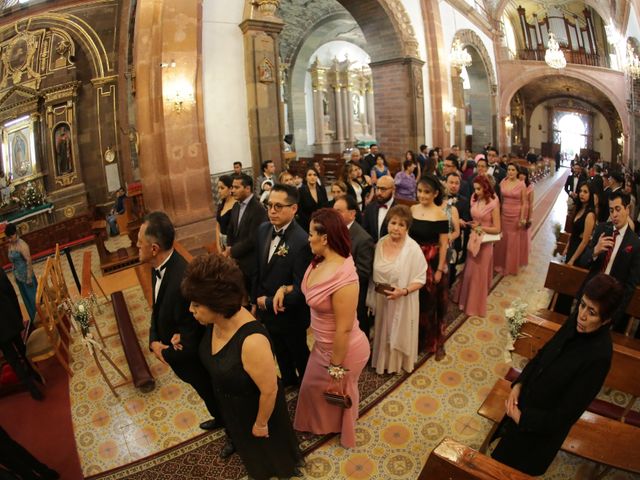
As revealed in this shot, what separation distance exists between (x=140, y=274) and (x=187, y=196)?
5.93 feet

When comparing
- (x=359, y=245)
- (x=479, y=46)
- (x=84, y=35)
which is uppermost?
(x=479, y=46)

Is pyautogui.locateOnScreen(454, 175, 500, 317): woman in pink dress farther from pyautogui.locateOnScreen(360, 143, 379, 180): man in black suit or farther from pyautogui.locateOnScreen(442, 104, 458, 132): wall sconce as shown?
pyautogui.locateOnScreen(442, 104, 458, 132): wall sconce

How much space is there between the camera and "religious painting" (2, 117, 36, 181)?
254 inches

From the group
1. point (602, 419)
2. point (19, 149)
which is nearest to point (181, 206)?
point (19, 149)

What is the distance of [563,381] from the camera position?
2051 millimetres

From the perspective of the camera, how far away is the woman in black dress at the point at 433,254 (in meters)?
4.05

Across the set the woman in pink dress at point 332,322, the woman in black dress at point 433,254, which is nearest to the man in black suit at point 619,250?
the woman in black dress at point 433,254

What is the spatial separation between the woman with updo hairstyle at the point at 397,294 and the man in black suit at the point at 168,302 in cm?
166

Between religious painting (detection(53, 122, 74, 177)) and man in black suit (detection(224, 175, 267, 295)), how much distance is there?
174 inches

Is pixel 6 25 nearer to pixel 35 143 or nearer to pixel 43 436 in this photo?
pixel 35 143

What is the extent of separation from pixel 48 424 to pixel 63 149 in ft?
16.8

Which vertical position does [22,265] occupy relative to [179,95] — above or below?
below

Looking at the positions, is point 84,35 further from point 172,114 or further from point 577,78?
point 577,78

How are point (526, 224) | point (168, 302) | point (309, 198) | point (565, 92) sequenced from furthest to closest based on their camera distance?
point (565, 92), point (526, 224), point (309, 198), point (168, 302)
